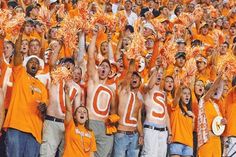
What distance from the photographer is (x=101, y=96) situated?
926 cm

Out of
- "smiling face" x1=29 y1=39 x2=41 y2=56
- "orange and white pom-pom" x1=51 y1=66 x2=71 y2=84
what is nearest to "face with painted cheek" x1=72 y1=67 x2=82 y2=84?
"orange and white pom-pom" x1=51 y1=66 x2=71 y2=84

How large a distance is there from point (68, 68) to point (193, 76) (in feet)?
7.72

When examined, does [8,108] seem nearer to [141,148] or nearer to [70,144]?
[70,144]

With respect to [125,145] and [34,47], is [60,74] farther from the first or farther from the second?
[125,145]

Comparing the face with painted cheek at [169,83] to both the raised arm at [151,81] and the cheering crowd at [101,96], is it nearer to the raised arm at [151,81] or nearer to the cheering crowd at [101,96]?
the cheering crowd at [101,96]

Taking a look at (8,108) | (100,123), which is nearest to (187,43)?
(100,123)

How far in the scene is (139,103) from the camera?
31.4ft

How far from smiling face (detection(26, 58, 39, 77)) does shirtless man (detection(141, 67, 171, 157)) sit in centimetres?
174

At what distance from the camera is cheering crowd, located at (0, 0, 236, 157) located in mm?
8617

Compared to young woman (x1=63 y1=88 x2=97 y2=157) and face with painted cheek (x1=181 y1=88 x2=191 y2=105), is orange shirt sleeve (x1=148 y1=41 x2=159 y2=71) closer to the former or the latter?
face with painted cheek (x1=181 y1=88 x2=191 y2=105)

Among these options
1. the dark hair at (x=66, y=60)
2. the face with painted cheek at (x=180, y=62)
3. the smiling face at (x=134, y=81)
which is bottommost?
the smiling face at (x=134, y=81)

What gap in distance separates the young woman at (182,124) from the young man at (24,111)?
81.1 inches

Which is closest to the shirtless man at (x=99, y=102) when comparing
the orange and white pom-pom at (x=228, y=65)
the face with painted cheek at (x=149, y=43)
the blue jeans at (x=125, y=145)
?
the blue jeans at (x=125, y=145)

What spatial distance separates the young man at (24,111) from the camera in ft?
27.7
